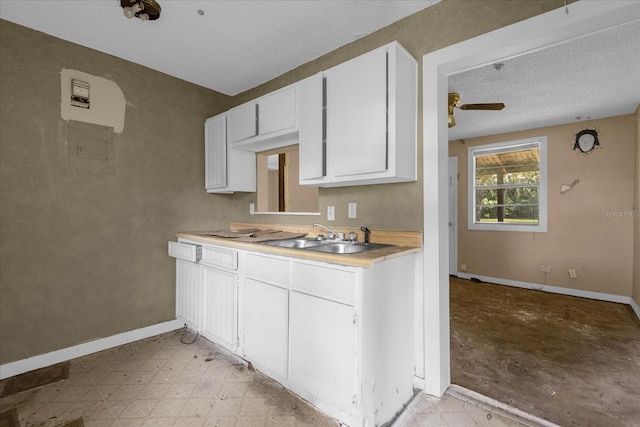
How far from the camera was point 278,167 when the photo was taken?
10.1 feet

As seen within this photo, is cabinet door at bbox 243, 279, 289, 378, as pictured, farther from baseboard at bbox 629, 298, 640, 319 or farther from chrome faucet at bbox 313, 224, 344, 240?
baseboard at bbox 629, 298, 640, 319

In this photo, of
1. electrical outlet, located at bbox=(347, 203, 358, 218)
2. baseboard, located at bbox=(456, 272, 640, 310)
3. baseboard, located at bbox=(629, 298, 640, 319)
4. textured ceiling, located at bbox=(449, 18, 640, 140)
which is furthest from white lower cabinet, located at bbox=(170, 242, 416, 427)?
baseboard, located at bbox=(456, 272, 640, 310)

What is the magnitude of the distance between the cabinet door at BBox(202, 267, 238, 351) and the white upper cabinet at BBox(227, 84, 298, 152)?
3.89ft

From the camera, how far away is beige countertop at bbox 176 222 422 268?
155 centimetres

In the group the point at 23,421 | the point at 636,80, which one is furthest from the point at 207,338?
the point at 636,80

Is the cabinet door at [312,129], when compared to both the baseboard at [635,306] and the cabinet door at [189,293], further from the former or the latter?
the baseboard at [635,306]

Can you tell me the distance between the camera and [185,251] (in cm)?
270

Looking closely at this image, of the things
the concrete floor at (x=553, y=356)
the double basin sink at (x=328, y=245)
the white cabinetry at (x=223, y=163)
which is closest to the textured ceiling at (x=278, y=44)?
the white cabinetry at (x=223, y=163)

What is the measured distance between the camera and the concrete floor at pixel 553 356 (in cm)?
180

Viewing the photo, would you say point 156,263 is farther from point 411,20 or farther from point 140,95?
point 411,20

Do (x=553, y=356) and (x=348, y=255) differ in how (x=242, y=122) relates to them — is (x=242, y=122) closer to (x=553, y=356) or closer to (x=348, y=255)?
(x=348, y=255)

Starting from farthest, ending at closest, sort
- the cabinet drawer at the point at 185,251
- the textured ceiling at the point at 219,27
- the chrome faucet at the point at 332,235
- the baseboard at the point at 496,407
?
the cabinet drawer at the point at 185,251 < the chrome faucet at the point at 332,235 < the textured ceiling at the point at 219,27 < the baseboard at the point at 496,407

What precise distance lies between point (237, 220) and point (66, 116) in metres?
1.72

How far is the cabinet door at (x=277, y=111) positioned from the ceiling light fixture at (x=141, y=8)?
93 centimetres
